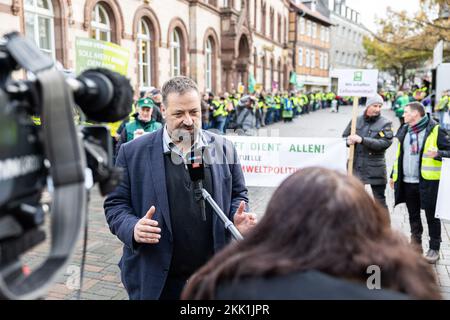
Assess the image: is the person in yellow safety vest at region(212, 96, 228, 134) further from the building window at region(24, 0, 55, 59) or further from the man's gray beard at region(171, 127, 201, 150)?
the man's gray beard at region(171, 127, 201, 150)

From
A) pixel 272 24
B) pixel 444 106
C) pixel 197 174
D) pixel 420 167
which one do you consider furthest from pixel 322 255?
pixel 272 24

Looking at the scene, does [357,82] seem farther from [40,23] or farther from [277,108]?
[277,108]

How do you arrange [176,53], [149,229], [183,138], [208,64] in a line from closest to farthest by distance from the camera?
[149,229]
[183,138]
[176,53]
[208,64]

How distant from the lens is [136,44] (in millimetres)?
15961

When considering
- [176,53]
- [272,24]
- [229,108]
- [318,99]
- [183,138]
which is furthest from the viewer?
[318,99]

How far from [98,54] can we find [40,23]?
6253 millimetres

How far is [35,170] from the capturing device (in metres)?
0.99

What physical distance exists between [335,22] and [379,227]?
224 ft

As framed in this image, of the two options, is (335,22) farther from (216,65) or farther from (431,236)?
(431,236)

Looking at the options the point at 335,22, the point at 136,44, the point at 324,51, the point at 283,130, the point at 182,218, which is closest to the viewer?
the point at 182,218

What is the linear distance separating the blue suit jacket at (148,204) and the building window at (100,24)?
1241cm

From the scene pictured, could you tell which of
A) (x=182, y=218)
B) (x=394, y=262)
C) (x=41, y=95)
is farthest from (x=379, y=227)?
(x=182, y=218)

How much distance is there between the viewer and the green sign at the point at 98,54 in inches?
259

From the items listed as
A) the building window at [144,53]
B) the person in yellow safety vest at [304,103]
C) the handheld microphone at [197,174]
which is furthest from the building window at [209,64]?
the handheld microphone at [197,174]
